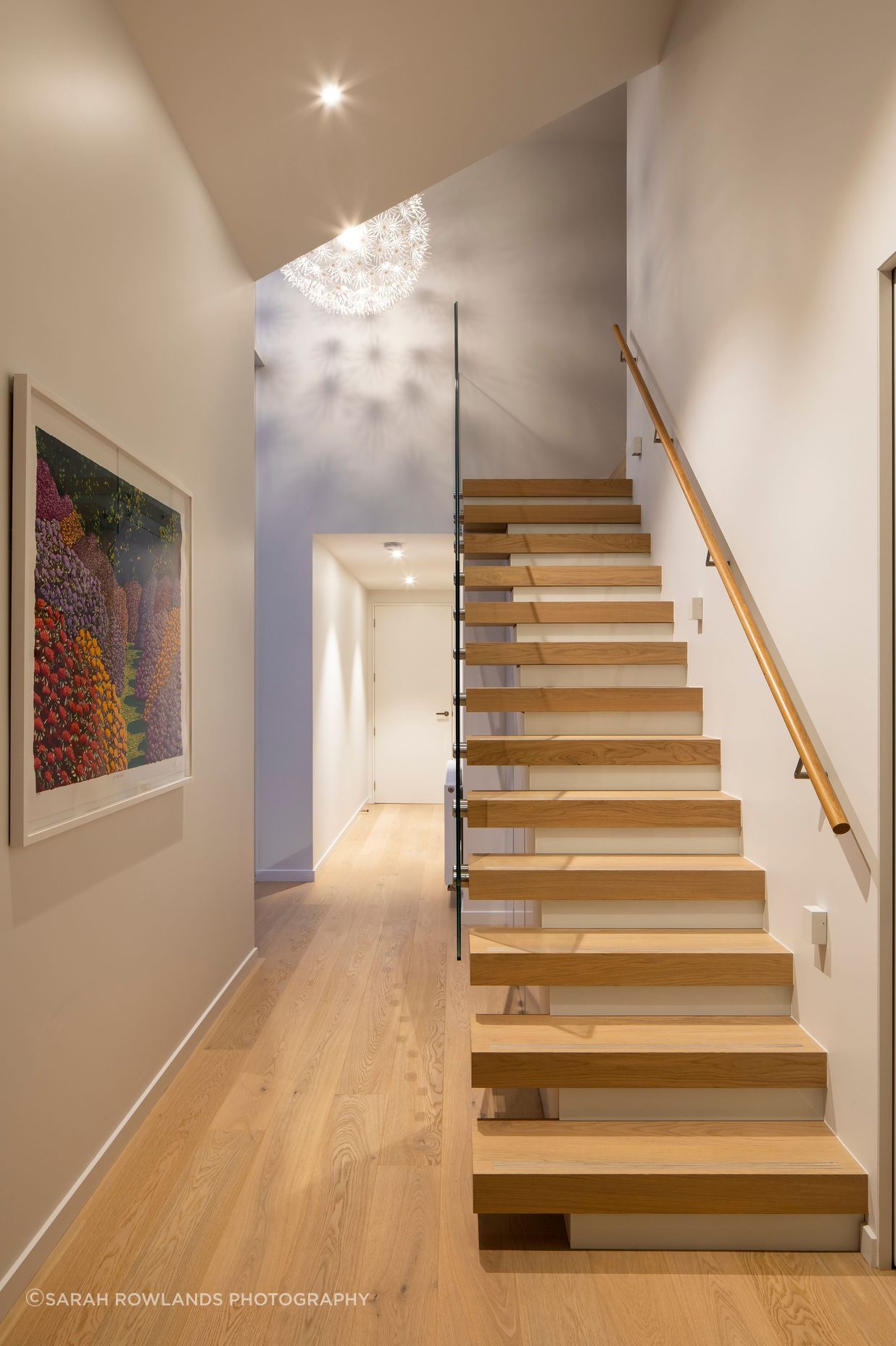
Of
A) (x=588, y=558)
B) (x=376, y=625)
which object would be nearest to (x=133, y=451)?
(x=588, y=558)

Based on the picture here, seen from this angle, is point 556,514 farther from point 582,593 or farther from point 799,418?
point 799,418

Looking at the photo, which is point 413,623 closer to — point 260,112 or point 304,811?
point 304,811

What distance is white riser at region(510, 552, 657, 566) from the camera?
440cm

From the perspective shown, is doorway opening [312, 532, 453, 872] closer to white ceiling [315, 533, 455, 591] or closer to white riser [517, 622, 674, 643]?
white ceiling [315, 533, 455, 591]

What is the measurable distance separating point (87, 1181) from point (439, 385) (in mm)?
4931

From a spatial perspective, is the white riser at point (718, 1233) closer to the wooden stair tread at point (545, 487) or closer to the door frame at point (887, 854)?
the door frame at point (887, 854)

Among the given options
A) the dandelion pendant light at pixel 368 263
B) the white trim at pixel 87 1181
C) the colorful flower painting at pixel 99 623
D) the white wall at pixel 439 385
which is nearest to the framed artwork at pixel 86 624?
the colorful flower painting at pixel 99 623

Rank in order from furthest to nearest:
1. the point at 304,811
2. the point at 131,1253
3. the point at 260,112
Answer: the point at 304,811 < the point at 260,112 < the point at 131,1253

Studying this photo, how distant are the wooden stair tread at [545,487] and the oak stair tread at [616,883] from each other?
2.82m

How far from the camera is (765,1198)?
193 centimetres

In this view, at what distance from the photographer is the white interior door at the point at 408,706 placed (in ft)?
29.0

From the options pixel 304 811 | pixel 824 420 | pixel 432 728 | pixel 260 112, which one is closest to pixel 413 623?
pixel 432 728

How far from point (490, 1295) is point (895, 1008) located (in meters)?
1.06

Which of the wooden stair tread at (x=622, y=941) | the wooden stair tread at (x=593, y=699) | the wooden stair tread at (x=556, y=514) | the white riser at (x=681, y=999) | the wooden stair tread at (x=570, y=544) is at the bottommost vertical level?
the white riser at (x=681, y=999)
